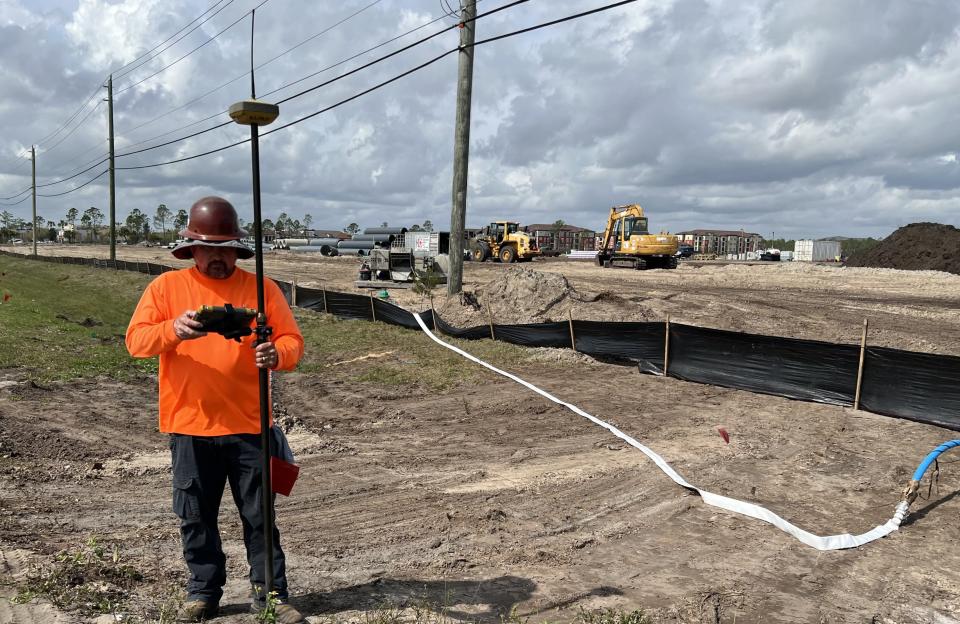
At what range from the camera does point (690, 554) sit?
15.8 ft

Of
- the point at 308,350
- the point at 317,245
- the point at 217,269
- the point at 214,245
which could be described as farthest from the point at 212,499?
the point at 317,245

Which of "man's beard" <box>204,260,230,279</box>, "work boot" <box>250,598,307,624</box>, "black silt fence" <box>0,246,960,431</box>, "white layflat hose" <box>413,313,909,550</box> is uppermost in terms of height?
"man's beard" <box>204,260,230,279</box>

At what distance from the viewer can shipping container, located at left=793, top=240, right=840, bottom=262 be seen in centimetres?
7862

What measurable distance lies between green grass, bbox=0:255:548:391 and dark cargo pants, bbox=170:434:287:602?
7055 mm

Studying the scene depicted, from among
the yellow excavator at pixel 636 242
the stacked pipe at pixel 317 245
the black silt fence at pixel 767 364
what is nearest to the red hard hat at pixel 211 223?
the black silt fence at pixel 767 364

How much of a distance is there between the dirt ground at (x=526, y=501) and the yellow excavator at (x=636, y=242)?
2404 centimetres

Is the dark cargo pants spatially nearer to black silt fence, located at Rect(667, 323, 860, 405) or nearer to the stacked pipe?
black silt fence, located at Rect(667, 323, 860, 405)

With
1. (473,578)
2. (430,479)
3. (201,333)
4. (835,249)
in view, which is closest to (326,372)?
(430,479)

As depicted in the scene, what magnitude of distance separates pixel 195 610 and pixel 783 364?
28.2ft

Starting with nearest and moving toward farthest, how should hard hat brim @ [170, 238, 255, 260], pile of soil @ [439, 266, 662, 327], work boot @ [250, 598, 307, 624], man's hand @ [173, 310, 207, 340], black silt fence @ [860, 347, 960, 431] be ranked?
man's hand @ [173, 310, 207, 340]
hard hat brim @ [170, 238, 255, 260]
work boot @ [250, 598, 307, 624]
black silt fence @ [860, 347, 960, 431]
pile of soil @ [439, 266, 662, 327]

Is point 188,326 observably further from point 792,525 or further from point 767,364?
point 767,364

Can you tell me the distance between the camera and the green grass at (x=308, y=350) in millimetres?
11117

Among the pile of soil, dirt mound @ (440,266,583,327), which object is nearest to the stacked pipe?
dirt mound @ (440,266,583,327)

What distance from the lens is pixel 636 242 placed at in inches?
1358
